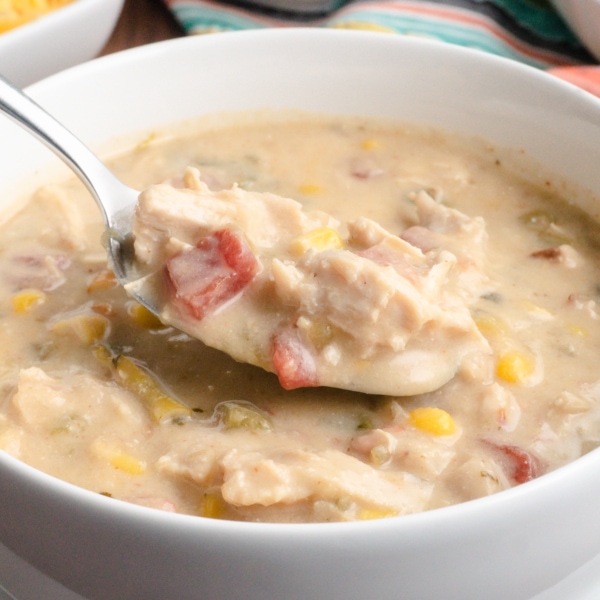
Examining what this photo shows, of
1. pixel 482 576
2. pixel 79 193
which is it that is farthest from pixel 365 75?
pixel 482 576

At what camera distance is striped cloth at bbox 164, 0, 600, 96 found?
12.5 ft

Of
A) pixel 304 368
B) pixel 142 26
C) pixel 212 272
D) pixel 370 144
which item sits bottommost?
pixel 142 26

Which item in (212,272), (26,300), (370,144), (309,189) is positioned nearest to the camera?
(212,272)

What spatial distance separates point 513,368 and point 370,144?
123 centimetres

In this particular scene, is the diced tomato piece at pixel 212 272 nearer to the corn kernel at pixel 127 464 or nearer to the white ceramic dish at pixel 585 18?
the corn kernel at pixel 127 464

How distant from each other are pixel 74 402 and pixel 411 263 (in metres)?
0.89

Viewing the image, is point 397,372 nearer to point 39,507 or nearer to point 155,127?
point 39,507

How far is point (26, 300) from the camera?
2.62 meters

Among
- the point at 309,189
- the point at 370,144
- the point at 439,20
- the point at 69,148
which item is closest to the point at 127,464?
the point at 69,148

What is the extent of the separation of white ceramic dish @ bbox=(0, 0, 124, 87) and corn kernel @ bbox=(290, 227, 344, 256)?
1.68m

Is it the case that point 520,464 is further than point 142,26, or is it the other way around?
point 142,26

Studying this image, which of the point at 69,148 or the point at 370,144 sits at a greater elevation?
the point at 69,148

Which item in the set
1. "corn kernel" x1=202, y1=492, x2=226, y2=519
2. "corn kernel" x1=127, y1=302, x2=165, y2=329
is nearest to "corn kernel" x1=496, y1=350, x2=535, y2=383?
"corn kernel" x1=202, y1=492, x2=226, y2=519

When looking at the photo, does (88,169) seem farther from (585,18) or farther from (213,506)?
(585,18)
